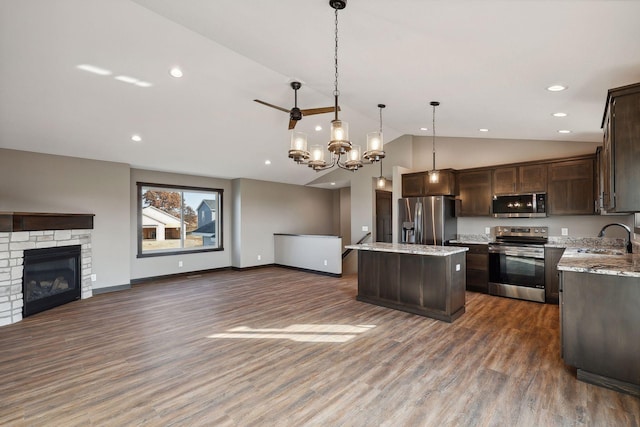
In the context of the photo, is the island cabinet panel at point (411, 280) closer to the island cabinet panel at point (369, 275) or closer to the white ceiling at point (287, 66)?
the island cabinet panel at point (369, 275)

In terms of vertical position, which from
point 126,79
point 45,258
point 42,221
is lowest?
point 45,258

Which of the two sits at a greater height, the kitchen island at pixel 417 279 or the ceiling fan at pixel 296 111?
the ceiling fan at pixel 296 111

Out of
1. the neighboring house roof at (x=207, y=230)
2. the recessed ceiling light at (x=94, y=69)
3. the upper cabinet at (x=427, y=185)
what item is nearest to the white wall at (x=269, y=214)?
the neighboring house roof at (x=207, y=230)

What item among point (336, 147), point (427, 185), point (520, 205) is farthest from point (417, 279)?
point (427, 185)

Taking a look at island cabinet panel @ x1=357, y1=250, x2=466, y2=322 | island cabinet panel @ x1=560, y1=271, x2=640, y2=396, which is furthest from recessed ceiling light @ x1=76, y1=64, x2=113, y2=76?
island cabinet panel @ x1=560, y1=271, x2=640, y2=396

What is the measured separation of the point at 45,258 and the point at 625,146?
6910mm

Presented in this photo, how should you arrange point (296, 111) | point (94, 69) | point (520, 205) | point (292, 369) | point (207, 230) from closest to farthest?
point (292, 369) < point (94, 69) < point (296, 111) < point (520, 205) < point (207, 230)

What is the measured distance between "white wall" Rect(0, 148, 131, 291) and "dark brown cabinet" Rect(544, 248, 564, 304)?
23.9 ft

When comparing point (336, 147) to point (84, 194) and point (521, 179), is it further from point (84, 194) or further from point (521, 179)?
point (84, 194)

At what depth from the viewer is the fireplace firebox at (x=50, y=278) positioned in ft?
14.4

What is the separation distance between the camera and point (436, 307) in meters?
4.11

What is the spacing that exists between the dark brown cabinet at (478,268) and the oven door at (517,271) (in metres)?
0.07

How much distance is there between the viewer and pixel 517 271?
5121 millimetres

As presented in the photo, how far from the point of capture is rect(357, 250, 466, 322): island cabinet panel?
406cm
